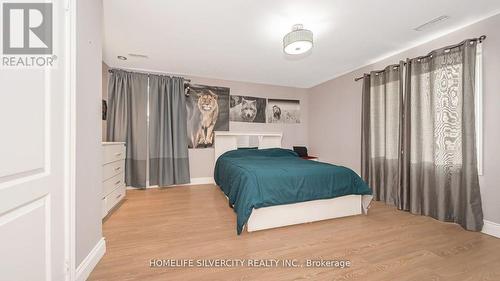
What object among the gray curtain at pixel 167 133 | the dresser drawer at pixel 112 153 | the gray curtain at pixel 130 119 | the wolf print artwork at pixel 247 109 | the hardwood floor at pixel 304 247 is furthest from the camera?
the wolf print artwork at pixel 247 109

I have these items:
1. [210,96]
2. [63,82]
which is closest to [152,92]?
[210,96]

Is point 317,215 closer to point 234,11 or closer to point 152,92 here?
point 234,11

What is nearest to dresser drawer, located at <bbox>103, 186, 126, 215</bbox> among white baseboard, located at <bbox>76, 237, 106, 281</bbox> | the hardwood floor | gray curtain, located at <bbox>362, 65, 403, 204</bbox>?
the hardwood floor

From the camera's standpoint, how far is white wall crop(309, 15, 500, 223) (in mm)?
2156

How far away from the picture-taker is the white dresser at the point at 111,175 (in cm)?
246

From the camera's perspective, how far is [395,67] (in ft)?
10.1

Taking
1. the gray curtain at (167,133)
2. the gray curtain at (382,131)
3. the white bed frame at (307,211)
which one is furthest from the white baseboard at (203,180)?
the gray curtain at (382,131)

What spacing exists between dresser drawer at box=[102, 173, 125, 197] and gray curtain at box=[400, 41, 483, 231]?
3.91 meters

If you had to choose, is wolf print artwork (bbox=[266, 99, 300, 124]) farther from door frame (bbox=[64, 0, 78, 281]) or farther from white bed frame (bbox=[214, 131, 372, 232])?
door frame (bbox=[64, 0, 78, 281])

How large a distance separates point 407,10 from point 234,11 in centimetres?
181

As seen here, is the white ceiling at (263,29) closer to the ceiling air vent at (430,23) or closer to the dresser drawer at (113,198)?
the ceiling air vent at (430,23)

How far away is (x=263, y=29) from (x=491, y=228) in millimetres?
3311

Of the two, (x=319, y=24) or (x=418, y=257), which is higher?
(x=319, y=24)

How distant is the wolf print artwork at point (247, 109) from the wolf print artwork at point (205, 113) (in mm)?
167
